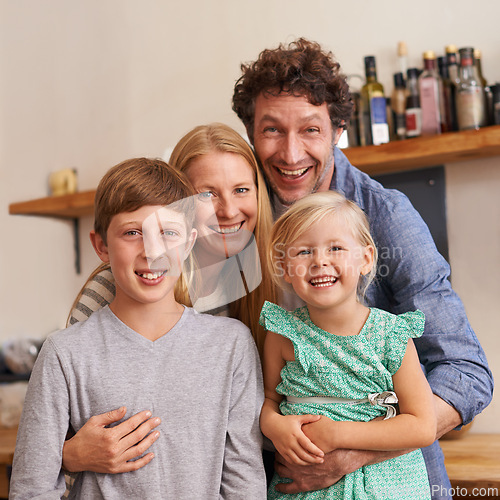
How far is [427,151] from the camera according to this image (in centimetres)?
136

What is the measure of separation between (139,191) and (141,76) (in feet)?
3.52

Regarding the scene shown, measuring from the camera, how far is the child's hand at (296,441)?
2.21ft

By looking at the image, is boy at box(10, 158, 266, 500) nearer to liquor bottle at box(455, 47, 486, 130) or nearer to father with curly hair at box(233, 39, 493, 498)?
father with curly hair at box(233, 39, 493, 498)

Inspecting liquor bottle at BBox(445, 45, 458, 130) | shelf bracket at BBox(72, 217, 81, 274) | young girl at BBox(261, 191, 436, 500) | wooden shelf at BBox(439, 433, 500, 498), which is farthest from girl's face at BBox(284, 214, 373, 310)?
shelf bracket at BBox(72, 217, 81, 274)

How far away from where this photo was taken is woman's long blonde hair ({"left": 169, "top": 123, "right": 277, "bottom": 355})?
80 centimetres

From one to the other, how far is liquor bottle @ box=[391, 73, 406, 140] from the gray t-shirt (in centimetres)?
94

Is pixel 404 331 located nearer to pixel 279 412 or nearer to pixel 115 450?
pixel 279 412

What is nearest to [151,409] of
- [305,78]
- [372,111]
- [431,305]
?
[431,305]

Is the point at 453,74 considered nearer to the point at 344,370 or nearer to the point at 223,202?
the point at 223,202

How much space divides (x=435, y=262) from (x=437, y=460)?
28 cm

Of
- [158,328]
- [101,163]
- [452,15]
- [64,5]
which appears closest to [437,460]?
[158,328]

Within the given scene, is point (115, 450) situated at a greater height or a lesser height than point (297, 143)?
lesser

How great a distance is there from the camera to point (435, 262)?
856 mm

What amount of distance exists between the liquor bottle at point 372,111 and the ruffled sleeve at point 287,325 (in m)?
0.84
